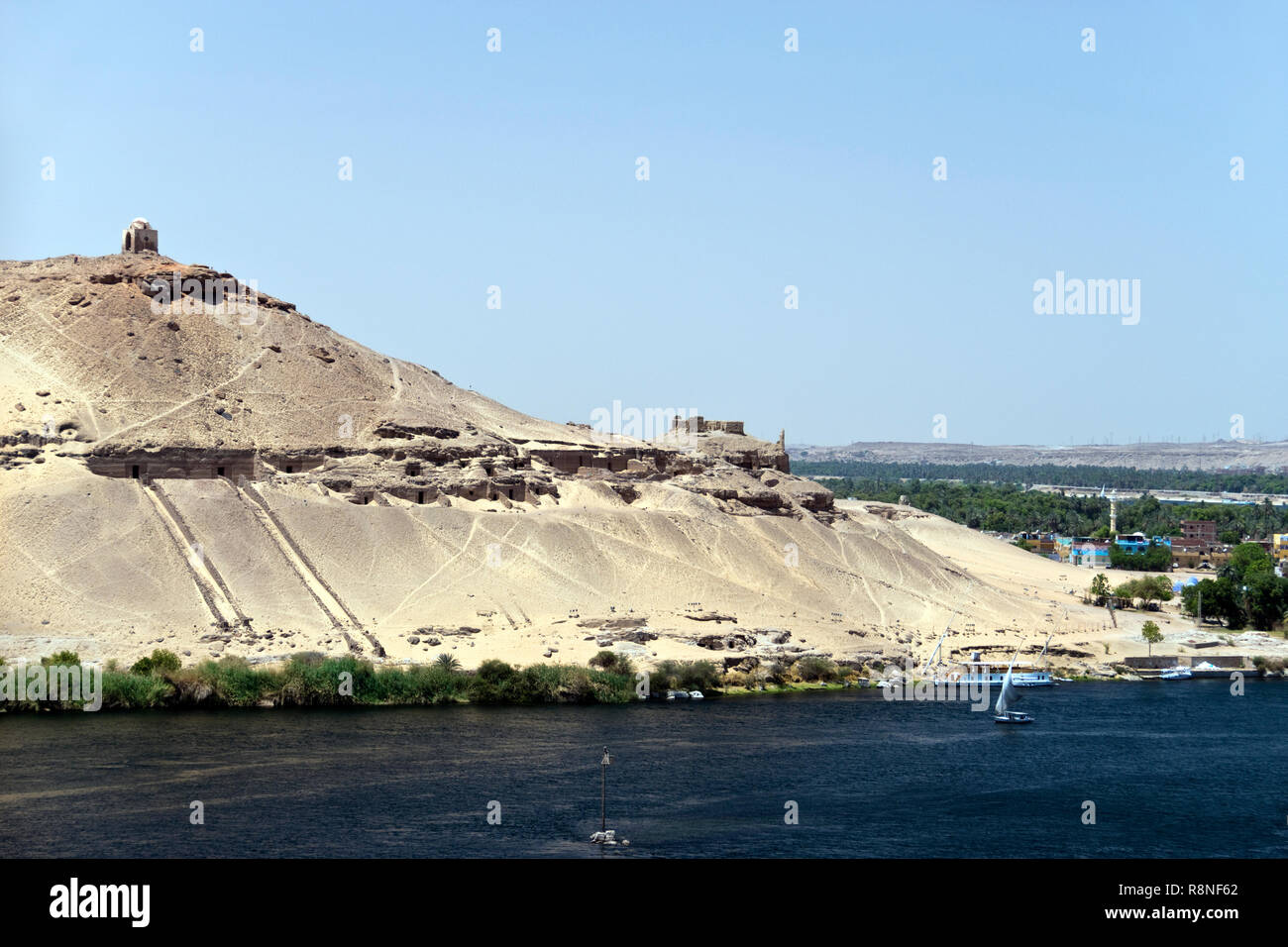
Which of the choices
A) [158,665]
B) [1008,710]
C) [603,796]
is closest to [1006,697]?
[1008,710]

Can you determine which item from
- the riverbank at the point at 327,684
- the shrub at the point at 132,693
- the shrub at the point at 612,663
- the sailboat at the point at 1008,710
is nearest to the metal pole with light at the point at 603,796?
the riverbank at the point at 327,684

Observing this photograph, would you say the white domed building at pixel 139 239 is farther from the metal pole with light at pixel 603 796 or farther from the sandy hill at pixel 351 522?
the metal pole with light at pixel 603 796

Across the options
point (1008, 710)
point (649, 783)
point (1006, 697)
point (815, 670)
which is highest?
point (815, 670)

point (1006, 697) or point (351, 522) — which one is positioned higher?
point (351, 522)

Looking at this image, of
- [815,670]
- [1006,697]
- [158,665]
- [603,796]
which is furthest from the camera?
[815,670]

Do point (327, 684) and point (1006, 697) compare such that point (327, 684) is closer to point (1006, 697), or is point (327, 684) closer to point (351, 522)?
point (351, 522)
